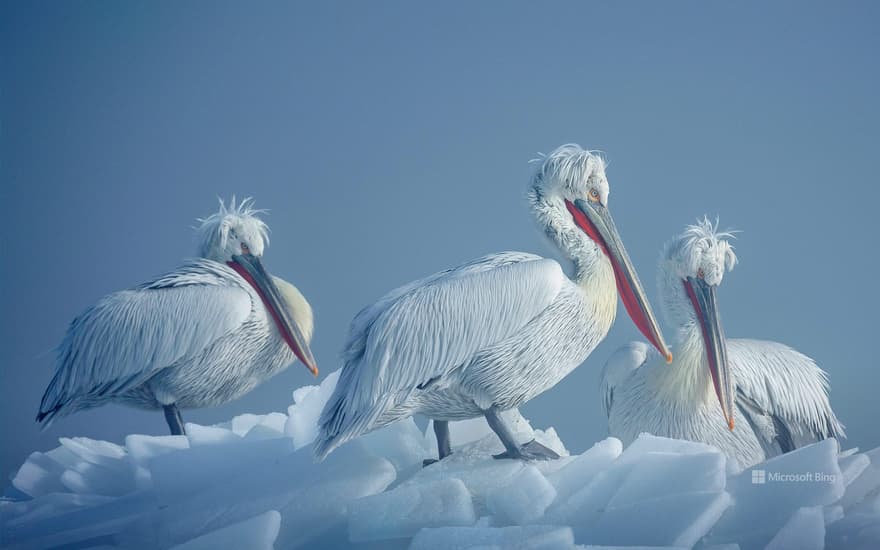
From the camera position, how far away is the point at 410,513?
3504mm

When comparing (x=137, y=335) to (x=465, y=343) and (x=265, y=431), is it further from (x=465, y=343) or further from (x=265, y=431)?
(x=465, y=343)

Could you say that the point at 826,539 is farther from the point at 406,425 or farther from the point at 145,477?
the point at 145,477

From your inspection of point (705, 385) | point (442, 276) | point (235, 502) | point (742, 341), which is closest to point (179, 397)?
point (235, 502)

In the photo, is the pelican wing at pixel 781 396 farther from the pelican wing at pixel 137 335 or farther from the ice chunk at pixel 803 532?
the pelican wing at pixel 137 335

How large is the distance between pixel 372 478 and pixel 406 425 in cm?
59

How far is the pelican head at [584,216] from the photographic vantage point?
396cm

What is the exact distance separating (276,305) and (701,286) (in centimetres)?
208

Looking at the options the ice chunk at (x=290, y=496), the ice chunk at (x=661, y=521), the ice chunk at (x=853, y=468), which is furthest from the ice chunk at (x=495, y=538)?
the ice chunk at (x=853, y=468)

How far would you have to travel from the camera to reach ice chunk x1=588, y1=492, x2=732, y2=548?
3.20 meters

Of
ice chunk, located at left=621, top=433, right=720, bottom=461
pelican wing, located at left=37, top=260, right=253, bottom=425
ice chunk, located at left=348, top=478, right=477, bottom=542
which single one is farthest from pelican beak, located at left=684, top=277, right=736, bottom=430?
pelican wing, located at left=37, top=260, right=253, bottom=425

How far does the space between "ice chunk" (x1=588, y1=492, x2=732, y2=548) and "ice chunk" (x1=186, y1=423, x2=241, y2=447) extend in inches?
68.5

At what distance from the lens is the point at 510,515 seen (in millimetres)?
3465

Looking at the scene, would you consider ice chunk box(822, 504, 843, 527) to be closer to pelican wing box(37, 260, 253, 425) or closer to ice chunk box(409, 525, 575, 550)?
ice chunk box(409, 525, 575, 550)

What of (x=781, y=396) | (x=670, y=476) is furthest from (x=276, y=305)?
(x=781, y=396)
